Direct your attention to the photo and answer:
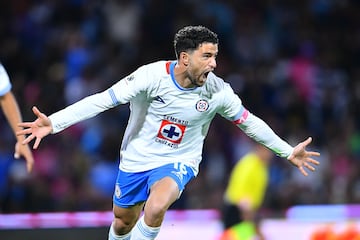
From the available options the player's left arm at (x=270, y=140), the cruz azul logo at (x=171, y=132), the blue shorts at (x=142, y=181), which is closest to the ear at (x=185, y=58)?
the cruz azul logo at (x=171, y=132)

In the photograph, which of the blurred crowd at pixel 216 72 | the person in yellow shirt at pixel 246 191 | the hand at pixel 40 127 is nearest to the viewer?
the hand at pixel 40 127

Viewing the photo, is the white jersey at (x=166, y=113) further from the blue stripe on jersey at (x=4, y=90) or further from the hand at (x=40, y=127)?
the blue stripe on jersey at (x=4, y=90)

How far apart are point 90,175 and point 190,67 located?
5.15 m

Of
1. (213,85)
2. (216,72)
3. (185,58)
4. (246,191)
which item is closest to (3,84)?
(185,58)

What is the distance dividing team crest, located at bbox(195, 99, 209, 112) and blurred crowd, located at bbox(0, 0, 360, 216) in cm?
471

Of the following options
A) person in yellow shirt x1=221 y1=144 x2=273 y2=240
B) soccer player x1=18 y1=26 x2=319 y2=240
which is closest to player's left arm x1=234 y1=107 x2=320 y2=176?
soccer player x1=18 y1=26 x2=319 y2=240

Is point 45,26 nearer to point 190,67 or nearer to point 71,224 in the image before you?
point 71,224

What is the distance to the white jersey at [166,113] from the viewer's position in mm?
7449

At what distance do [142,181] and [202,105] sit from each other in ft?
2.47

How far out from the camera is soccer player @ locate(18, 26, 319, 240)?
24.0 feet

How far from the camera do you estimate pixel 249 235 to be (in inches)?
354

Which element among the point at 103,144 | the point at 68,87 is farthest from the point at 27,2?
the point at 103,144

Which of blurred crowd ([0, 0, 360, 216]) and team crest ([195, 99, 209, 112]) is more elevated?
team crest ([195, 99, 209, 112])

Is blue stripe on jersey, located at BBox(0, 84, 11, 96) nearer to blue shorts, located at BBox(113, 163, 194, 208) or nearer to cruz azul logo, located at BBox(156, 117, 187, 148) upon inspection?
blue shorts, located at BBox(113, 163, 194, 208)
